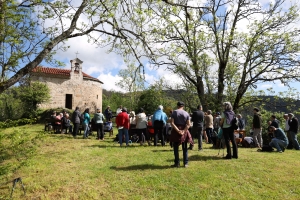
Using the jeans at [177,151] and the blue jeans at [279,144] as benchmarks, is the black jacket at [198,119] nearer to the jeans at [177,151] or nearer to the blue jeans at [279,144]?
the jeans at [177,151]

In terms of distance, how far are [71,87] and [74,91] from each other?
0.67 m

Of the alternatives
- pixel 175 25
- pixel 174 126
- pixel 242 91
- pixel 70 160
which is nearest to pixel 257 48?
pixel 242 91

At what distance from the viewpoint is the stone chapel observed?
2893 centimetres

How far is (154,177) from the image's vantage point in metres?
6.01

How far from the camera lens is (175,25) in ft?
60.2

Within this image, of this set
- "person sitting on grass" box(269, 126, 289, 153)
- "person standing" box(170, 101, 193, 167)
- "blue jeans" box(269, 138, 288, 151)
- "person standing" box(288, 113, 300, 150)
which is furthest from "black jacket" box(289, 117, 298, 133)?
"person standing" box(170, 101, 193, 167)

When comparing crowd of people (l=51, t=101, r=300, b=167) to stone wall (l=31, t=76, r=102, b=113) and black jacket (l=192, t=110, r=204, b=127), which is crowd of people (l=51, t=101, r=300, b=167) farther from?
stone wall (l=31, t=76, r=102, b=113)

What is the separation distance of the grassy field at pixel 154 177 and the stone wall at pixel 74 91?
2245 cm

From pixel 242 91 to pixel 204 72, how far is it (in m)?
3.24

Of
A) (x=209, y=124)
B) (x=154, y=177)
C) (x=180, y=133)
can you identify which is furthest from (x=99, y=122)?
(x=154, y=177)

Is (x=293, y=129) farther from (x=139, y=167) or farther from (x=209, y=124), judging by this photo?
(x=139, y=167)

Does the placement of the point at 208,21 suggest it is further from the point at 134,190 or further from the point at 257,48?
the point at 134,190

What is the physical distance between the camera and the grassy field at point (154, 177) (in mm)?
5266

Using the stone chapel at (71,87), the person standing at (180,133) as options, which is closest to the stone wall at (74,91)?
the stone chapel at (71,87)
